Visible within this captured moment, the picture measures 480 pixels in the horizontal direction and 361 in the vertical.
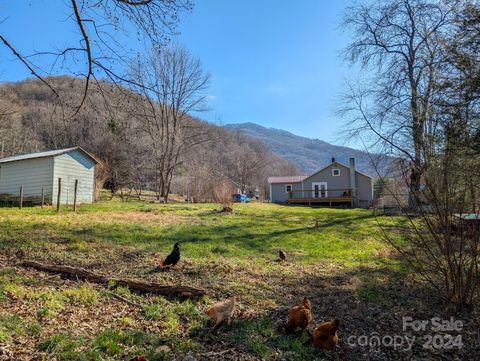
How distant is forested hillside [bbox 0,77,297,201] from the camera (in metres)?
5.42

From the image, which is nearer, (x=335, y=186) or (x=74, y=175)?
(x=74, y=175)

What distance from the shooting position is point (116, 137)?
31062mm

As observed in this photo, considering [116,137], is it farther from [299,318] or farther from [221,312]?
[299,318]

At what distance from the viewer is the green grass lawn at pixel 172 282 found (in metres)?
3.39

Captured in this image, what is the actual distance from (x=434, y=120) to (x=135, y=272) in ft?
19.8

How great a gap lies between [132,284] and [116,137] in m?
28.4

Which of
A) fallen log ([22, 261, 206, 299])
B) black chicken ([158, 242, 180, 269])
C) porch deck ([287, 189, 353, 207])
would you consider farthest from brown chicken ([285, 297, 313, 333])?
porch deck ([287, 189, 353, 207])

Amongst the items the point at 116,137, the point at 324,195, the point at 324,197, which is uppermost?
the point at 116,137

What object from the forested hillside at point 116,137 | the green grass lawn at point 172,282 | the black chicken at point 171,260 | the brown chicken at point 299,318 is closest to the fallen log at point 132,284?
the green grass lawn at point 172,282

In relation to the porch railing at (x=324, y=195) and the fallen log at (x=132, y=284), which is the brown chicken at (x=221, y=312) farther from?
the porch railing at (x=324, y=195)

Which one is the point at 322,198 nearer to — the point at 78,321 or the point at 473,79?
the point at 473,79

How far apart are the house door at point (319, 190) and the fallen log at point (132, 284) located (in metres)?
32.2

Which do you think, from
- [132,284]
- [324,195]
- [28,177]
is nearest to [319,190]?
[324,195]

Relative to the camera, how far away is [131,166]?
1308 inches
